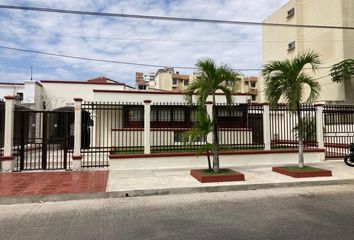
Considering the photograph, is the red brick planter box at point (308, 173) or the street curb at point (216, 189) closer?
the street curb at point (216, 189)

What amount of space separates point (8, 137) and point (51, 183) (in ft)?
11.6

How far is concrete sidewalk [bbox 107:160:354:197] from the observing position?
9.12m

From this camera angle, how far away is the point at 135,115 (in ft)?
64.8

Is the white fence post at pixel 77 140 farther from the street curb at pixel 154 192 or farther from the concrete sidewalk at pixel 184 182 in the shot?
the street curb at pixel 154 192

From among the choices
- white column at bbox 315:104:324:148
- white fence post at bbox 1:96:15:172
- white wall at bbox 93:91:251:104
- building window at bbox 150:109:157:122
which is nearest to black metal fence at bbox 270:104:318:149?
white column at bbox 315:104:324:148

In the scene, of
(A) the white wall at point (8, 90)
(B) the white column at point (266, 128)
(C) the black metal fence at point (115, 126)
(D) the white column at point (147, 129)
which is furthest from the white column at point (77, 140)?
(A) the white wall at point (8, 90)

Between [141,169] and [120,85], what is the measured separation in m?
13.3

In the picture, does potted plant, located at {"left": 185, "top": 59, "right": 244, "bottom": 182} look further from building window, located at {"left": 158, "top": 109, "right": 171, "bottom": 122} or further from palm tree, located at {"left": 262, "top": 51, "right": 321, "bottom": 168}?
building window, located at {"left": 158, "top": 109, "right": 171, "bottom": 122}

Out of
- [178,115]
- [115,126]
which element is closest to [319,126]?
[178,115]

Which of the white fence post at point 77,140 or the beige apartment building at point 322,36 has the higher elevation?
the beige apartment building at point 322,36

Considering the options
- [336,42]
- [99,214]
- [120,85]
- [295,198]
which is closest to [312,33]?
[336,42]

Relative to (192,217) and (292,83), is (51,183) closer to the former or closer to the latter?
(192,217)

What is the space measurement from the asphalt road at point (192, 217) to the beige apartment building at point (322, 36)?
2001 centimetres

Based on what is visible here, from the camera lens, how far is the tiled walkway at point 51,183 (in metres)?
8.63
